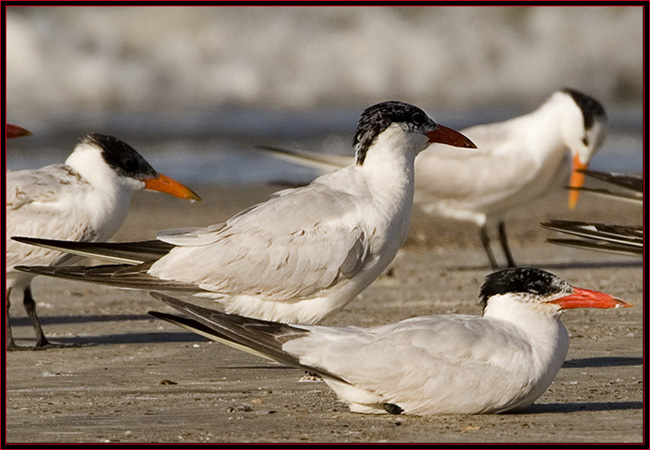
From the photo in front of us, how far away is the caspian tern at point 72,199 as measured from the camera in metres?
5.97

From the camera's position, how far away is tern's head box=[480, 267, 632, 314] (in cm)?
417

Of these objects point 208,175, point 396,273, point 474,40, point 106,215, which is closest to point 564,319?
point 396,273

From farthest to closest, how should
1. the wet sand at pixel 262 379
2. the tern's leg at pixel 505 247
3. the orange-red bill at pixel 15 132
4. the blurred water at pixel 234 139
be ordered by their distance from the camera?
the blurred water at pixel 234 139
the tern's leg at pixel 505 247
the orange-red bill at pixel 15 132
the wet sand at pixel 262 379

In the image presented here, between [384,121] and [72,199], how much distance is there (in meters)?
1.77

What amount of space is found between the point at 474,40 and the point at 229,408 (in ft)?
64.2

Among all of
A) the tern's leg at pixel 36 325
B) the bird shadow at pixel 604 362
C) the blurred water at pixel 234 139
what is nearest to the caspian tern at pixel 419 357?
the bird shadow at pixel 604 362

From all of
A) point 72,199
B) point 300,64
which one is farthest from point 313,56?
point 72,199

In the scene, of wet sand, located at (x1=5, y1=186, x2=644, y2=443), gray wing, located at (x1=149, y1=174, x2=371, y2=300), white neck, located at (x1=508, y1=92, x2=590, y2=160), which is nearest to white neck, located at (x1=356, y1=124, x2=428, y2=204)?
gray wing, located at (x1=149, y1=174, x2=371, y2=300)

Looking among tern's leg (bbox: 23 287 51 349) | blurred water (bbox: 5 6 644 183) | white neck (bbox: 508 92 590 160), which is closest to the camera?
tern's leg (bbox: 23 287 51 349)

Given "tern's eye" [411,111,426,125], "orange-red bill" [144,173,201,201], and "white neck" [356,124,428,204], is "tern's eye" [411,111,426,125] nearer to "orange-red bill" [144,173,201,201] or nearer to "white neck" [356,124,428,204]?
"white neck" [356,124,428,204]

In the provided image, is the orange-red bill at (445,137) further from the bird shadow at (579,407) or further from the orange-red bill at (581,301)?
Answer: the bird shadow at (579,407)

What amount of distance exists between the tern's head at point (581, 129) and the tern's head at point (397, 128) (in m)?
3.51

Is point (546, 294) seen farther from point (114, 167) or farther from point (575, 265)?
point (575, 265)

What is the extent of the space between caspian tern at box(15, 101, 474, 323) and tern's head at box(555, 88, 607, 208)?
3526 mm
